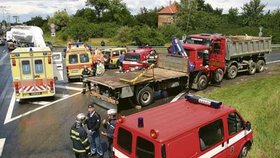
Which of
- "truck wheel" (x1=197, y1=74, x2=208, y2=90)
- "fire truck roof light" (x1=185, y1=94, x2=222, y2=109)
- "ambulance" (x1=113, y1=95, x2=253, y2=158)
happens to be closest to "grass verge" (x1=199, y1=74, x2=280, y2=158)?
"truck wheel" (x1=197, y1=74, x2=208, y2=90)

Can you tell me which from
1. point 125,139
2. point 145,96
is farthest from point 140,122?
point 145,96

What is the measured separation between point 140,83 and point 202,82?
186 inches

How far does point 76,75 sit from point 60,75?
3490mm

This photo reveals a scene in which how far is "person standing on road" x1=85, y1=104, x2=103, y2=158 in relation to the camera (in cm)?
941

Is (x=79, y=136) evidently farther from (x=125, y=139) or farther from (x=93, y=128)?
(x=125, y=139)

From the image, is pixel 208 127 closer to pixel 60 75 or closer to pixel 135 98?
pixel 135 98

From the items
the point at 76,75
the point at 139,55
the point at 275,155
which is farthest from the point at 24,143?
the point at 139,55

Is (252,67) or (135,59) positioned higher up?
(135,59)

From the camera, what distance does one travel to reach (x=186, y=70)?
1686 cm

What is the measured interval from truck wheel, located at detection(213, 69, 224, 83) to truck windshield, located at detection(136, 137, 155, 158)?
520 inches

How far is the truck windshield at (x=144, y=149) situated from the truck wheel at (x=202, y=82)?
11526mm

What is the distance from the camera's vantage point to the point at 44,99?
57.0ft

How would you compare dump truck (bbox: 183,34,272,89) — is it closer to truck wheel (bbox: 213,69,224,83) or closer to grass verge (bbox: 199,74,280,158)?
truck wheel (bbox: 213,69,224,83)

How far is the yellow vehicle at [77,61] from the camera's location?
2145 cm
